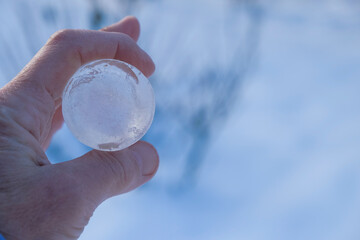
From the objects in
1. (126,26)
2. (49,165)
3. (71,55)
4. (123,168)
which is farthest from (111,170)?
(126,26)

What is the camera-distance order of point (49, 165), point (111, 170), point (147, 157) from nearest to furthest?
point (49, 165) → point (111, 170) → point (147, 157)

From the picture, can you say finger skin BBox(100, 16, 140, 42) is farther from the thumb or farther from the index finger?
the thumb

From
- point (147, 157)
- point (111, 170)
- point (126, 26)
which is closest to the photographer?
point (111, 170)

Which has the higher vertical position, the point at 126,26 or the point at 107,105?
the point at 126,26

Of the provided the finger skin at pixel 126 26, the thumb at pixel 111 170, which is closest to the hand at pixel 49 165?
the thumb at pixel 111 170

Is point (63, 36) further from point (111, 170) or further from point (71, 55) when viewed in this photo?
point (111, 170)

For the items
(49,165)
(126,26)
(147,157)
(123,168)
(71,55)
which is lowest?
(49,165)

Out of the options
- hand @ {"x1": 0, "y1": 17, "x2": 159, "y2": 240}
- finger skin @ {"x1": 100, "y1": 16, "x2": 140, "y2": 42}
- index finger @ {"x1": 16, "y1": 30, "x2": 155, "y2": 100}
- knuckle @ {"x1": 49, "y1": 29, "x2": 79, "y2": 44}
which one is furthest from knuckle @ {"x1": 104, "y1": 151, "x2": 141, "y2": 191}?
finger skin @ {"x1": 100, "y1": 16, "x2": 140, "y2": 42}
